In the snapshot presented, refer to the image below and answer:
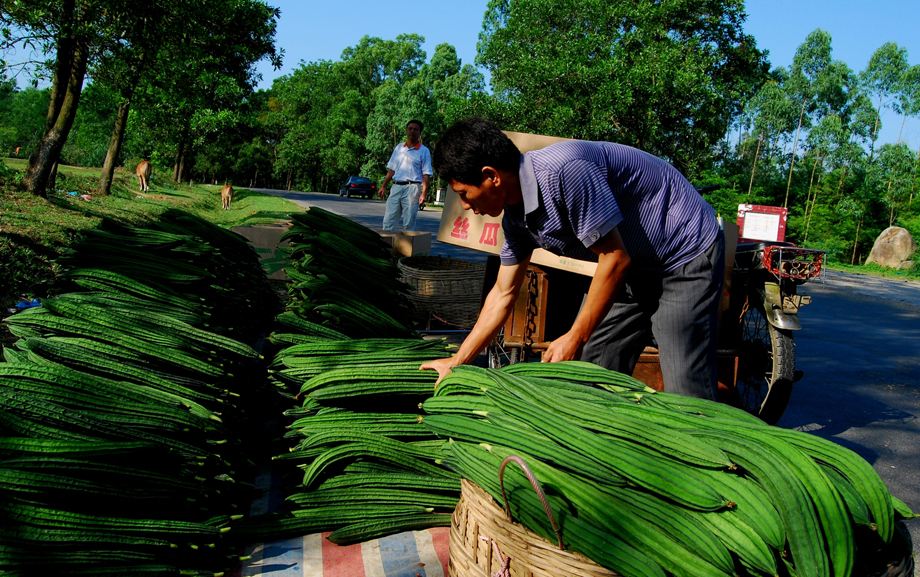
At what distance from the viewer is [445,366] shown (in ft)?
10.2

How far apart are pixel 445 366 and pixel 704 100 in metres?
27.2

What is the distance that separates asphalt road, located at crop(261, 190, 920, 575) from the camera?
16.8 ft

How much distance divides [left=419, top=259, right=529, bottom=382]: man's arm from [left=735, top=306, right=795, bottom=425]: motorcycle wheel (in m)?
2.75

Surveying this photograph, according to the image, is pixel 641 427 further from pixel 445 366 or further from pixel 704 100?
pixel 704 100

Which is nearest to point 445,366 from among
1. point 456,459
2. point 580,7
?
point 456,459

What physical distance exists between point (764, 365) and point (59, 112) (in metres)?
13.9

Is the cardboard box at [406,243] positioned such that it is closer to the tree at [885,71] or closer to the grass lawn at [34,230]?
the grass lawn at [34,230]

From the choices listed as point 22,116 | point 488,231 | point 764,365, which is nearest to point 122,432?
point 488,231

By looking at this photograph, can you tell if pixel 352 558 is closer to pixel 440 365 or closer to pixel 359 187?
pixel 440 365

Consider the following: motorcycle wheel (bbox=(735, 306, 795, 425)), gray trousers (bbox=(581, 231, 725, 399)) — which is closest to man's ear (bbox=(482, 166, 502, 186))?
gray trousers (bbox=(581, 231, 725, 399))

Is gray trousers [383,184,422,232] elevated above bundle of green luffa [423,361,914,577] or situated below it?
above

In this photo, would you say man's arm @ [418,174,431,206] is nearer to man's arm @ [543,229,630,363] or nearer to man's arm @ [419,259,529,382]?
man's arm @ [419,259,529,382]

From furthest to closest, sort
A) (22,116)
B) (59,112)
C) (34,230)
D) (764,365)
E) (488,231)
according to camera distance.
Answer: (22,116)
(59,112)
(34,230)
(488,231)
(764,365)

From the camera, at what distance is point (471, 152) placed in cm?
269
